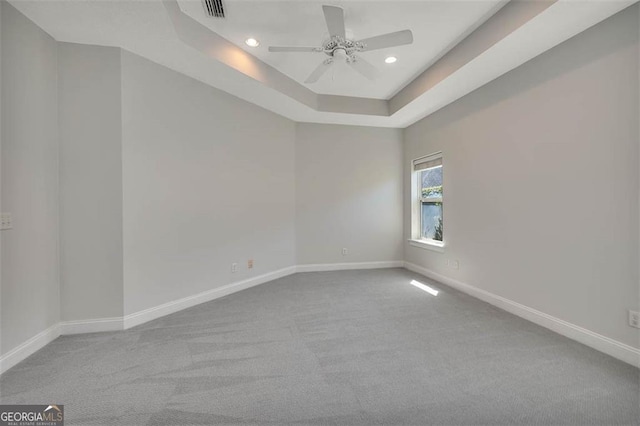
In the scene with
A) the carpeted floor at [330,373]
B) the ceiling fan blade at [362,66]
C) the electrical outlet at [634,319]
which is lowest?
the carpeted floor at [330,373]

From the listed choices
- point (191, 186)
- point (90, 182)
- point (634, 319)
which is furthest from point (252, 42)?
point (634, 319)

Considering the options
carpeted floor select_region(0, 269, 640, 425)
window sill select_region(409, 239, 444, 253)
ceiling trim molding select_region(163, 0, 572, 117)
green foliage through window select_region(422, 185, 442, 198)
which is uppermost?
ceiling trim molding select_region(163, 0, 572, 117)

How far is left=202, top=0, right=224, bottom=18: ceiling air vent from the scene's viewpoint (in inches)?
82.9

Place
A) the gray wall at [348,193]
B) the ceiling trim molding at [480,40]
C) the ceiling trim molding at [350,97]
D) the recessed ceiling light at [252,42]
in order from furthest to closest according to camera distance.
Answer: the gray wall at [348,193]
the recessed ceiling light at [252,42]
the ceiling trim molding at [350,97]
the ceiling trim molding at [480,40]

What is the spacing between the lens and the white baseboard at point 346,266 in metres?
4.64

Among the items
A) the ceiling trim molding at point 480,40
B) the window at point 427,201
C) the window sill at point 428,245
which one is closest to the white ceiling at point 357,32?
the ceiling trim molding at point 480,40

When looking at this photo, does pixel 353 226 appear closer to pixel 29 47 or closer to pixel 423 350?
pixel 423 350

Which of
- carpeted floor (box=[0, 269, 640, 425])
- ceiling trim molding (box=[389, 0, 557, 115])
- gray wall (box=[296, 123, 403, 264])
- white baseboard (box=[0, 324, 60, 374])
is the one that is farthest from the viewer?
gray wall (box=[296, 123, 403, 264])

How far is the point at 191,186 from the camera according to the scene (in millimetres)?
3055

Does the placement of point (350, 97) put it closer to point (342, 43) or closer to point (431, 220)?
point (342, 43)

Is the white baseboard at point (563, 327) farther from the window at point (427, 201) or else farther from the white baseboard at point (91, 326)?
the white baseboard at point (91, 326)

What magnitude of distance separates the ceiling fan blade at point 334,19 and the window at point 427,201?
2480mm

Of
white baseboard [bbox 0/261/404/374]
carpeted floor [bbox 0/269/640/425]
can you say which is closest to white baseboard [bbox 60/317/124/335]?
white baseboard [bbox 0/261/404/374]

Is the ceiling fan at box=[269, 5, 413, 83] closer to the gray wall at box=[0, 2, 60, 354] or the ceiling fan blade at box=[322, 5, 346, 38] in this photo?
the ceiling fan blade at box=[322, 5, 346, 38]
